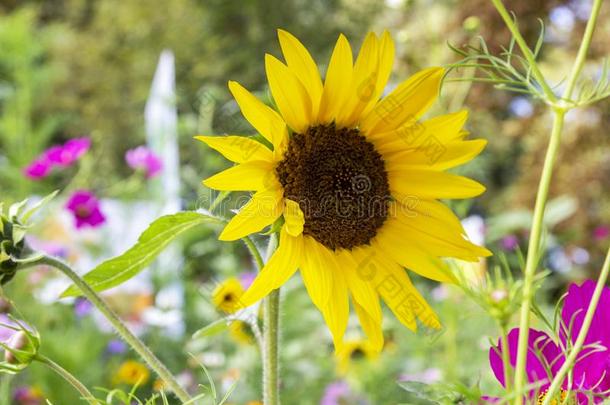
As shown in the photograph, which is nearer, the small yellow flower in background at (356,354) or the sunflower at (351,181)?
the sunflower at (351,181)

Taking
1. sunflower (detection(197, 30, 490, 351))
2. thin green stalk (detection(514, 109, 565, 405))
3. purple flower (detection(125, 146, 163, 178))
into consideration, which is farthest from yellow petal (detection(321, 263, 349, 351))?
purple flower (detection(125, 146, 163, 178))

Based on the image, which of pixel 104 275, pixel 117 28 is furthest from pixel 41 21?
pixel 104 275

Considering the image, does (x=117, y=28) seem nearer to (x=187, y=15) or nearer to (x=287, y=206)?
(x=187, y=15)

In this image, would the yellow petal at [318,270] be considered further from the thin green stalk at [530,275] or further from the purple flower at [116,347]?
the purple flower at [116,347]

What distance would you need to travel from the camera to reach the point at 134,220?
196cm

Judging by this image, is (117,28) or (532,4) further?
(117,28)

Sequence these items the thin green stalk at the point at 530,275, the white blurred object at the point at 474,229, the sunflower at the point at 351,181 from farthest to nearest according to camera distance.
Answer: the white blurred object at the point at 474,229 < the sunflower at the point at 351,181 < the thin green stalk at the point at 530,275

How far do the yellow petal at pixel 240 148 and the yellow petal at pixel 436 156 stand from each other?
3.3 inches

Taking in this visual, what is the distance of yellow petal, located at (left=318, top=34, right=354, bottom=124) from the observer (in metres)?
0.36

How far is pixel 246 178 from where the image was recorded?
346 millimetres

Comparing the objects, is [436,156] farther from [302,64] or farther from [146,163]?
[146,163]

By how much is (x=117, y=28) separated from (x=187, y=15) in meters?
0.59

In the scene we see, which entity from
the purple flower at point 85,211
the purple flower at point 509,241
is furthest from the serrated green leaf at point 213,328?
the purple flower at point 509,241

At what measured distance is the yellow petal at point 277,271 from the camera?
13.0 inches
